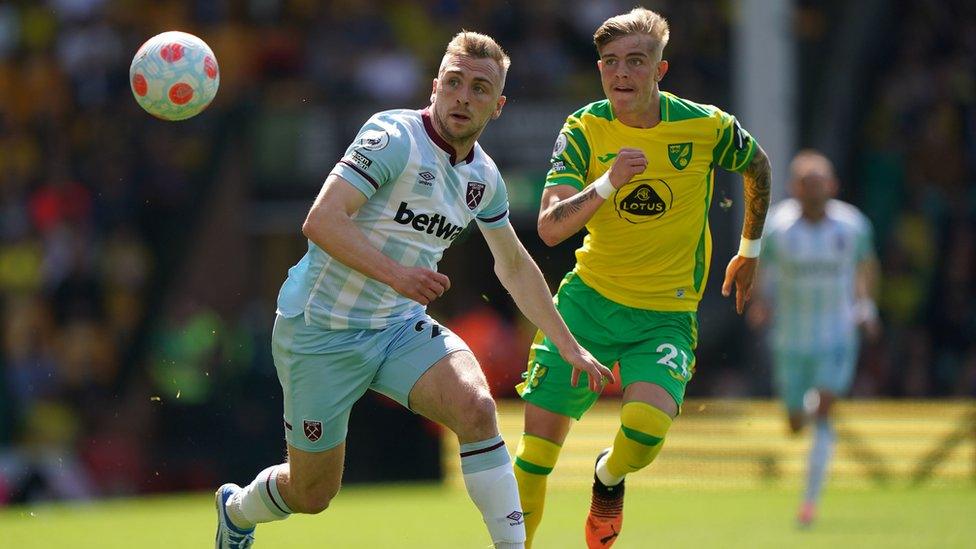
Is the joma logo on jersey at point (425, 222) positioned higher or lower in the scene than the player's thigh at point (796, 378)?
higher

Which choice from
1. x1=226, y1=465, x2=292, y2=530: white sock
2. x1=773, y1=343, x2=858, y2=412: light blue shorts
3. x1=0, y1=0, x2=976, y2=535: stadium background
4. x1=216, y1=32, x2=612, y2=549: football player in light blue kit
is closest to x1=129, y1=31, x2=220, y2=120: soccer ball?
x1=216, y1=32, x2=612, y2=549: football player in light blue kit

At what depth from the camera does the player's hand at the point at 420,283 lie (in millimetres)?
6633

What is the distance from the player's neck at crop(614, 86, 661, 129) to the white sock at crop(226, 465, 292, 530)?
2.36 metres

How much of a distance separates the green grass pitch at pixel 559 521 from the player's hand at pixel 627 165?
376cm

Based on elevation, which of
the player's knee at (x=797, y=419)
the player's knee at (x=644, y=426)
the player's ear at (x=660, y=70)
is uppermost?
the player's ear at (x=660, y=70)

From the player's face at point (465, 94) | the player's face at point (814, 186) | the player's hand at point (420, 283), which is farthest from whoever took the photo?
the player's face at point (814, 186)

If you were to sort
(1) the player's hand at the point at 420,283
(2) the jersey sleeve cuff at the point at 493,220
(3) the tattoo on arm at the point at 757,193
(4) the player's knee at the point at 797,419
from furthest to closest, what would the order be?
(4) the player's knee at the point at 797,419 < (3) the tattoo on arm at the point at 757,193 < (2) the jersey sleeve cuff at the point at 493,220 < (1) the player's hand at the point at 420,283

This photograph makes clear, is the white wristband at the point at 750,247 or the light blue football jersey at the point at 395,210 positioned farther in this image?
the white wristband at the point at 750,247

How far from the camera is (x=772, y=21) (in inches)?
715

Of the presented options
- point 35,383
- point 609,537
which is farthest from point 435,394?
point 35,383

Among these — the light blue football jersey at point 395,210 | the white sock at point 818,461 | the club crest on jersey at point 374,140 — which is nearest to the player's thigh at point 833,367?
the white sock at point 818,461

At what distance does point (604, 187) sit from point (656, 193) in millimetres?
773

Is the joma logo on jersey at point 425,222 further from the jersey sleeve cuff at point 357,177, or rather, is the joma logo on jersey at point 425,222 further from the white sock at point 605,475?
the white sock at point 605,475

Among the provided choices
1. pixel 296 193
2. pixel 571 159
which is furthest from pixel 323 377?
pixel 296 193
